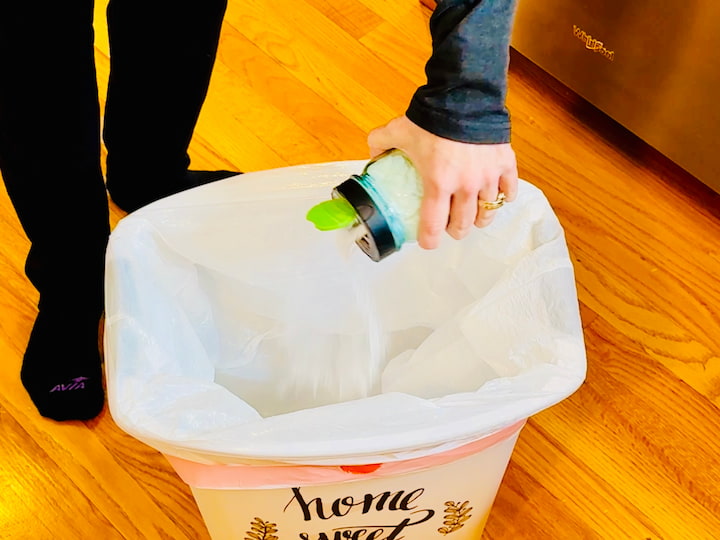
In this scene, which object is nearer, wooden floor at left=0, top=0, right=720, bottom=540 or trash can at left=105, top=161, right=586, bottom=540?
trash can at left=105, top=161, right=586, bottom=540

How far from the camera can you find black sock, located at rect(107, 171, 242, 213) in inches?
32.3

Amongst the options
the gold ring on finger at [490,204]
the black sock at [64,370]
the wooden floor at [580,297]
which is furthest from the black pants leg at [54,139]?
the gold ring on finger at [490,204]

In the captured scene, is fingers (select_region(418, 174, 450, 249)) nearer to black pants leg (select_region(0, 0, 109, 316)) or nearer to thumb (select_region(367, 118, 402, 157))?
thumb (select_region(367, 118, 402, 157))

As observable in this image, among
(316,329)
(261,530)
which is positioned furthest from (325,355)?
(261,530)

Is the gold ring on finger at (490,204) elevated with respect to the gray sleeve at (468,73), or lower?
lower

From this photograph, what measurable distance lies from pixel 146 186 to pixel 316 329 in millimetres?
241

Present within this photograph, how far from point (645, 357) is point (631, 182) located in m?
0.24

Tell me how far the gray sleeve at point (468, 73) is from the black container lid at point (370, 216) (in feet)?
0.18

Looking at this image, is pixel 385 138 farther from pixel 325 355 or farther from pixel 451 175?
pixel 325 355

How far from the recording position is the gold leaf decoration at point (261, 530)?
0.58m

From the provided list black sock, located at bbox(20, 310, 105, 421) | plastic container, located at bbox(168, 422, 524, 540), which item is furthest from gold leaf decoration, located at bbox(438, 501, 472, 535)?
black sock, located at bbox(20, 310, 105, 421)

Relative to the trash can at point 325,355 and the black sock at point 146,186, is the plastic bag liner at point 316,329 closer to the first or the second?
the trash can at point 325,355

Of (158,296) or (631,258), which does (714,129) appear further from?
(158,296)

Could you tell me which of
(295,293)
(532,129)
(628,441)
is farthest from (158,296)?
(532,129)
